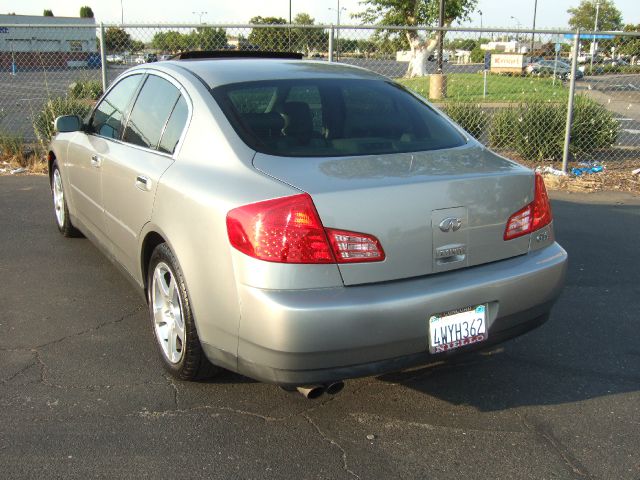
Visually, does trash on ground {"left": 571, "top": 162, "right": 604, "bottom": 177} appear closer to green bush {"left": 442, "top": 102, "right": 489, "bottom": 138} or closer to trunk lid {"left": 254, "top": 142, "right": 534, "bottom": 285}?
green bush {"left": 442, "top": 102, "right": 489, "bottom": 138}

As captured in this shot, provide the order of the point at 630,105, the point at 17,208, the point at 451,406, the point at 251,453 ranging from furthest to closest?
the point at 630,105 → the point at 17,208 → the point at 451,406 → the point at 251,453

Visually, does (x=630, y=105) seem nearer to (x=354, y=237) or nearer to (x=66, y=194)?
(x=66, y=194)

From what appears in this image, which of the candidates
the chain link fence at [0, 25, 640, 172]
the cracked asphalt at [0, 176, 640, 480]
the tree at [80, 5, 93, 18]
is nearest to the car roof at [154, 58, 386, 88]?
the cracked asphalt at [0, 176, 640, 480]

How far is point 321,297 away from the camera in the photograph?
2.68 metres

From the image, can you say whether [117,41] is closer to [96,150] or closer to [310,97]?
[96,150]

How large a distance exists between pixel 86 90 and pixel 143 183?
769 centimetres

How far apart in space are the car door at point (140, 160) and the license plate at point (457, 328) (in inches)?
64.1

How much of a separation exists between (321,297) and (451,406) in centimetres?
109

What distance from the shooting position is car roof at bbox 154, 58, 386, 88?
12.2 feet

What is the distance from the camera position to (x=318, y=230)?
271 centimetres

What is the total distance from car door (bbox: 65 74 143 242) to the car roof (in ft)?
1.77

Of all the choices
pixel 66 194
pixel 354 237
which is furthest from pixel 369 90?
pixel 66 194

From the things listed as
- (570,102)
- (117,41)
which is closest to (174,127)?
(570,102)

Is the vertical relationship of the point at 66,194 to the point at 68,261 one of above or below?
above
